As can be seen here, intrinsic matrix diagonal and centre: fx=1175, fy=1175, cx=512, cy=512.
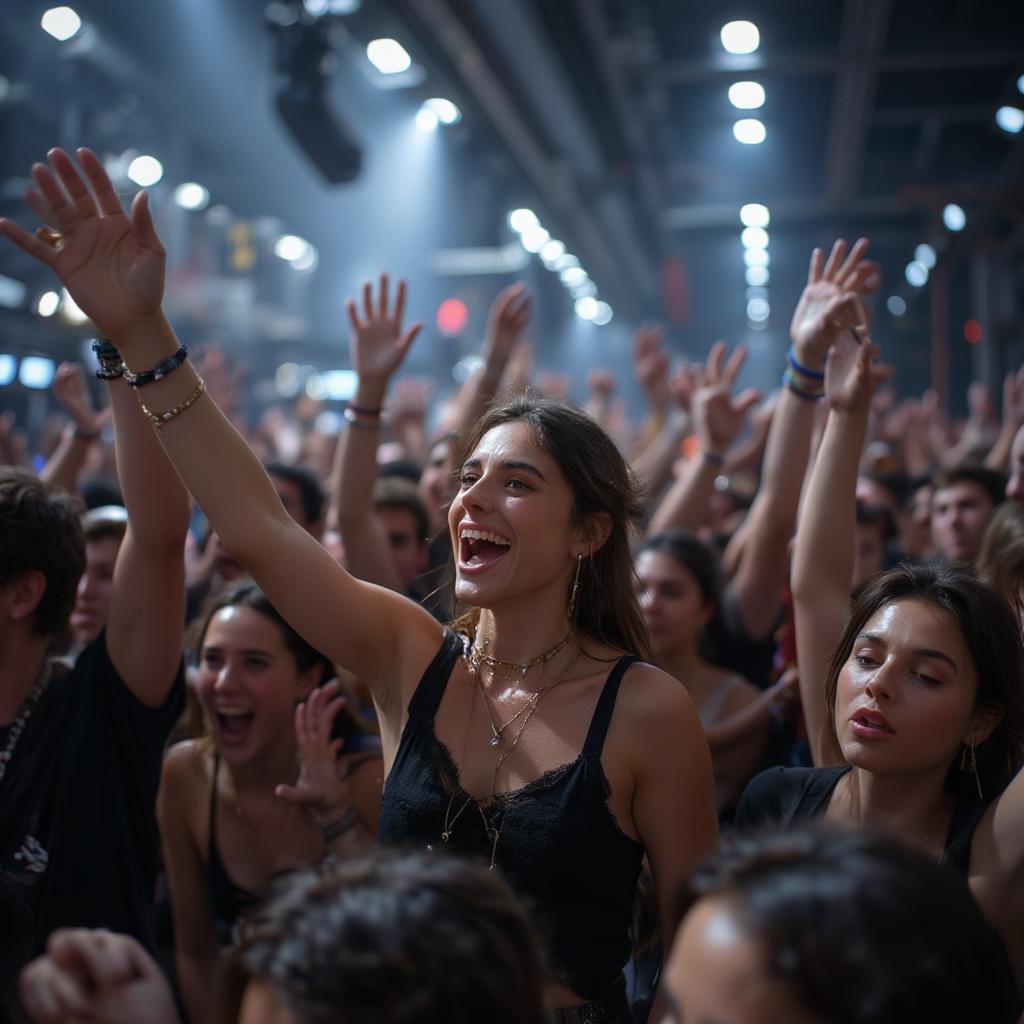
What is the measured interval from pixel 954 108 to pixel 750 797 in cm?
871

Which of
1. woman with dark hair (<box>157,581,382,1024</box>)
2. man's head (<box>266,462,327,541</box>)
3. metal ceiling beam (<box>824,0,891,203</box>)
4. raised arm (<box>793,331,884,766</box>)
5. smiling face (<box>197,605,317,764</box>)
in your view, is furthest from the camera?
metal ceiling beam (<box>824,0,891,203</box>)

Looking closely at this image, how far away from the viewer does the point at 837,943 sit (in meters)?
0.85

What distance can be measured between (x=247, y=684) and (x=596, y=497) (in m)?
0.99

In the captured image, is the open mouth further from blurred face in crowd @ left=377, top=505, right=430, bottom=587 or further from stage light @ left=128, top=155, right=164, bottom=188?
stage light @ left=128, top=155, right=164, bottom=188

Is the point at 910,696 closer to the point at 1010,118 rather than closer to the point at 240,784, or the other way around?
the point at 240,784

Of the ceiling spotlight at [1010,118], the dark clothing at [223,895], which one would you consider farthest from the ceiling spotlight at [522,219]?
the dark clothing at [223,895]

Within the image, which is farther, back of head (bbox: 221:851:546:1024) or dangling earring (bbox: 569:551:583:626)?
dangling earring (bbox: 569:551:583:626)

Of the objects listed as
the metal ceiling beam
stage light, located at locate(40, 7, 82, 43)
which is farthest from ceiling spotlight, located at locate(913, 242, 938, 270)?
stage light, located at locate(40, 7, 82, 43)

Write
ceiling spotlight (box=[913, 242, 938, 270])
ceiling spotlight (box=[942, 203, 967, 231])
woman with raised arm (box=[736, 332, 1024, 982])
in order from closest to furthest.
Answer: woman with raised arm (box=[736, 332, 1024, 982]) → ceiling spotlight (box=[942, 203, 967, 231]) → ceiling spotlight (box=[913, 242, 938, 270])

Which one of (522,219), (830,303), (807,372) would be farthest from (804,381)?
(522,219)

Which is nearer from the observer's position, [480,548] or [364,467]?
[480,548]

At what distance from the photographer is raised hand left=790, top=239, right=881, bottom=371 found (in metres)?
2.60

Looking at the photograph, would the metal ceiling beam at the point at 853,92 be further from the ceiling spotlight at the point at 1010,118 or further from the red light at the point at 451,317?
the red light at the point at 451,317

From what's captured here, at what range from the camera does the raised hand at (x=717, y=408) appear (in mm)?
3834
